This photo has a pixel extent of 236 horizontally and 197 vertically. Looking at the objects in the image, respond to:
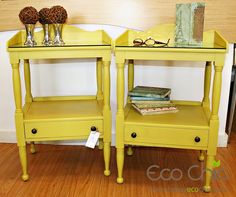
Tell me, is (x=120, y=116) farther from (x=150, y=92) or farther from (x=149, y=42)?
(x=149, y=42)

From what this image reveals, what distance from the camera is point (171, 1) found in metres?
1.98

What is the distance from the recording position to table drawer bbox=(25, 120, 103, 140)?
1.74 meters

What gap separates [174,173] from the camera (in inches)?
74.7

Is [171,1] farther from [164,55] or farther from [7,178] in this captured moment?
[7,178]

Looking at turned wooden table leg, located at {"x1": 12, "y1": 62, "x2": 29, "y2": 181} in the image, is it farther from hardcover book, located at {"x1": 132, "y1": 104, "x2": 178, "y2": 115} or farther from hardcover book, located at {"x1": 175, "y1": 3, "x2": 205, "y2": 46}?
hardcover book, located at {"x1": 175, "y1": 3, "x2": 205, "y2": 46}

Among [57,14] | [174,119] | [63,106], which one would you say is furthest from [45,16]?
[174,119]

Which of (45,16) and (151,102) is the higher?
(45,16)

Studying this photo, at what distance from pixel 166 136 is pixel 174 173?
0.36 m

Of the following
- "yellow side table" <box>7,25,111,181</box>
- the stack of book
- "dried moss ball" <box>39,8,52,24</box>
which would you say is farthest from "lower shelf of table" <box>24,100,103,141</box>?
"dried moss ball" <box>39,8,52,24</box>

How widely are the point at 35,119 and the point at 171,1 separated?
1.13 metres

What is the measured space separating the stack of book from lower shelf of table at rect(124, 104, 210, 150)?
0.26 feet

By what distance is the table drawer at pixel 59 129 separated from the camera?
1739 mm

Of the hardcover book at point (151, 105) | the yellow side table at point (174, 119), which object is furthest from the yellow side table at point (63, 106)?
the hardcover book at point (151, 105)

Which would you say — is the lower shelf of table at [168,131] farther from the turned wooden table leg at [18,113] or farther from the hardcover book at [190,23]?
the turned wooden table leg at [18,113]
